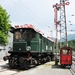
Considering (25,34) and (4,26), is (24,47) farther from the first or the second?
(4,26)

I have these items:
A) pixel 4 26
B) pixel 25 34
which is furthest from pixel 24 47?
pixel 4 26

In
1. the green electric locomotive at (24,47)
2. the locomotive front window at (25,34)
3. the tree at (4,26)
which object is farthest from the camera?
the tree at (4,26)

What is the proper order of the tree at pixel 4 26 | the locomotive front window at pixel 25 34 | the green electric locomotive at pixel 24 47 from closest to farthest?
the green electric locomotive at pixel 24 47
the locomotive front window at pixel 25 34
the tree at pixel 4 26

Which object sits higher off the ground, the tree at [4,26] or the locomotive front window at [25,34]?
the tree at [4,26]

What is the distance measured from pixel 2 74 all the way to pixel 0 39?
18972 mm

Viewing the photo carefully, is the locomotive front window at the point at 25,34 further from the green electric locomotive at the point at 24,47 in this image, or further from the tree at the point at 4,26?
the tree at the point at 4,26

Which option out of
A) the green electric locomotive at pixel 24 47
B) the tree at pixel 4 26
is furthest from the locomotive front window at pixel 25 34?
the tree at pixel 4 26

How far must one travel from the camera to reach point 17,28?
20.0 meters

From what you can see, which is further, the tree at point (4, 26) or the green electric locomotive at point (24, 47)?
the tree at point (4, 26)

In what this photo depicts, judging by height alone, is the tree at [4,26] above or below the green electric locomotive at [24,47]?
above

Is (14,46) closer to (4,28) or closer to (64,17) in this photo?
(4,28)

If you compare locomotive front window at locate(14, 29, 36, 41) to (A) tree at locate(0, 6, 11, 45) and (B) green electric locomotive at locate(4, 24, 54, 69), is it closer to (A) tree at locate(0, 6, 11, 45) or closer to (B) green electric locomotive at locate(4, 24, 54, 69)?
(B) green electric locomotive at locate(4, 24, 54, 69)

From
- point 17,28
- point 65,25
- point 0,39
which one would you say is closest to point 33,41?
point 17,28

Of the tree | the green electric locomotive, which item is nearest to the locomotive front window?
the green electric locomotive
